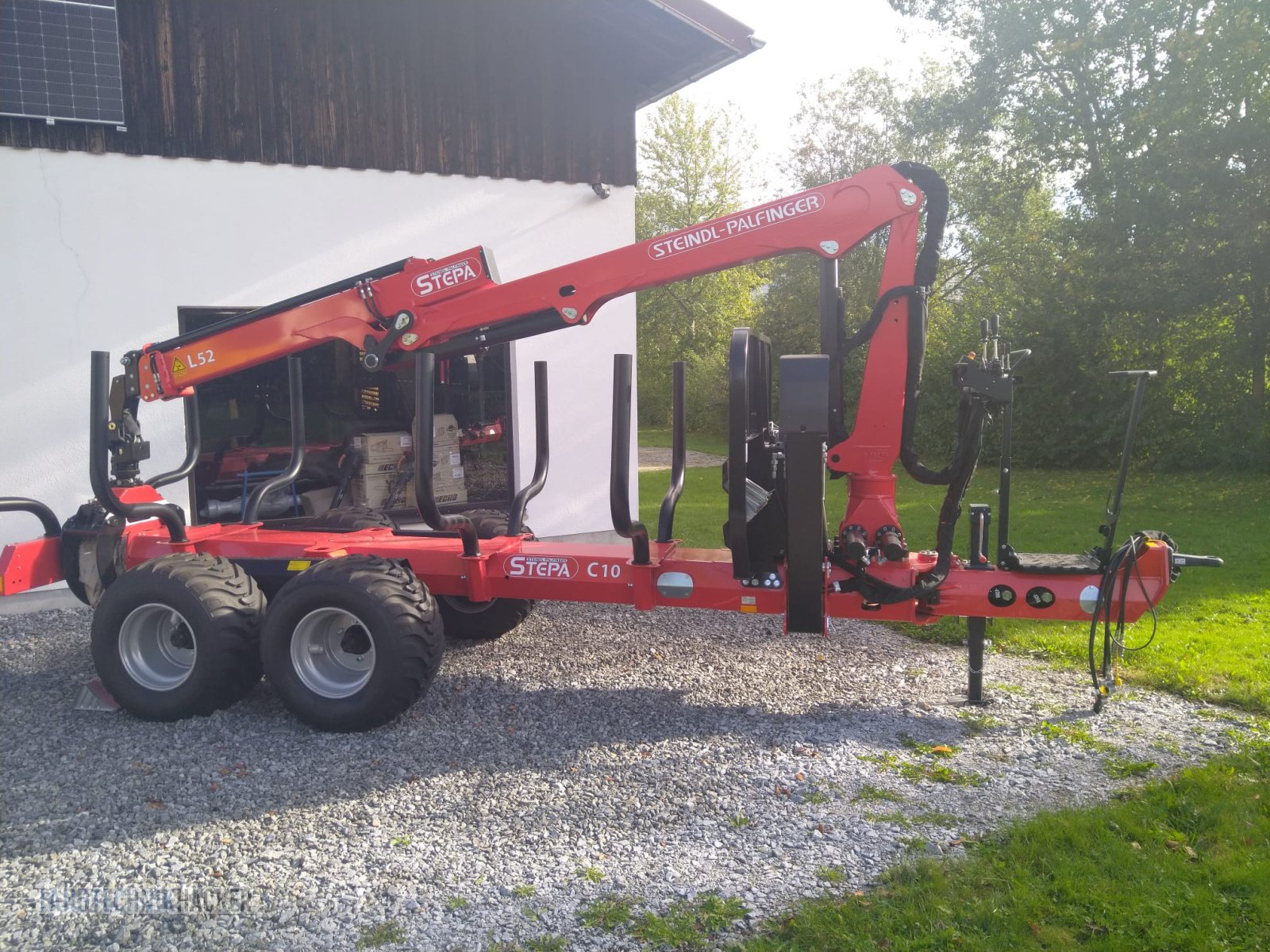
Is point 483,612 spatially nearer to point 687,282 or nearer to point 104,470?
point 104,470

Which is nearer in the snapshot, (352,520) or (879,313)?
(879,313)

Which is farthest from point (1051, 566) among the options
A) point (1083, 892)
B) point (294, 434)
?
point (294, 434)

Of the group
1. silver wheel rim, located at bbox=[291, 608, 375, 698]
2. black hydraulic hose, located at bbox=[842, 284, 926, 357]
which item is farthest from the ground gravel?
black hydraulic hose, located at bbox=[842, 284, 926, 357]

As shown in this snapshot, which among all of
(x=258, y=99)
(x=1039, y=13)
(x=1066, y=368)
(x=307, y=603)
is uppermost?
(x=1039, y=13)

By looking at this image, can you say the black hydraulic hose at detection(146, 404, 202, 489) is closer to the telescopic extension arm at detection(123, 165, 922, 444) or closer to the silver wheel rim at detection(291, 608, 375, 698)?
the telescopic extension arm at detection(123, 165, 922, 444)

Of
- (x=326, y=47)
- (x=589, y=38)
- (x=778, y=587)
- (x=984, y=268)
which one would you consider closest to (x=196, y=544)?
(x=778, y=587)

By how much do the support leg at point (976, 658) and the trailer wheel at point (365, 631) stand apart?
2.90 metres

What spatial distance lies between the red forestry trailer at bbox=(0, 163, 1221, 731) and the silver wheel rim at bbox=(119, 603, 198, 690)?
14 mm

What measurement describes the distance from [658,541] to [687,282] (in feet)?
107

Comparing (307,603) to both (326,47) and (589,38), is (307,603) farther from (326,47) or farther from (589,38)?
(589,38)

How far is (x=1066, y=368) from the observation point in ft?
61.9

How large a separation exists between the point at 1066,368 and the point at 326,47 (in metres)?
15.0

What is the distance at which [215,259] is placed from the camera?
27.8 feet

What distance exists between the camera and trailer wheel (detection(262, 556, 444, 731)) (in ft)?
16.9
